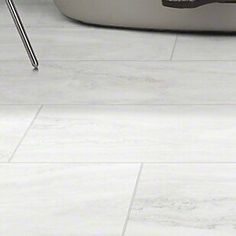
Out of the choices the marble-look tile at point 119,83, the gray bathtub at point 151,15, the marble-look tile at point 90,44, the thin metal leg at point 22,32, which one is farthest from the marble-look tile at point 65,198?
the gray bathtub at point 151,15

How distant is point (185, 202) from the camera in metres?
1.59

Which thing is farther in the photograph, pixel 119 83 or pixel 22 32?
pixel 22 32

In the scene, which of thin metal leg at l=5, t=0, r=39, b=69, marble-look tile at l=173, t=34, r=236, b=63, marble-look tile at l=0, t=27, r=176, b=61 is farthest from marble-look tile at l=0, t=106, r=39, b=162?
marble-look tile at l=173, t=34, r=236, b=63

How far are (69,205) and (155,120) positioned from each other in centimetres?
49

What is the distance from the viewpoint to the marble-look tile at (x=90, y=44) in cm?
254

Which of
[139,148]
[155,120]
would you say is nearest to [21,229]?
[139,148]

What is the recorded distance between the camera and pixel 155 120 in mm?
1998

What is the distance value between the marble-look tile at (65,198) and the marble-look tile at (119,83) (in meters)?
0.44

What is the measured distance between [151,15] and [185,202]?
49.4 inches

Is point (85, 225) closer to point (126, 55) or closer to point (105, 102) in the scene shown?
point (105, 102)

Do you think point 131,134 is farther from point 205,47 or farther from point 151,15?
point 151,15

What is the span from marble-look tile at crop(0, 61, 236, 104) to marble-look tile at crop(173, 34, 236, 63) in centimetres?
7

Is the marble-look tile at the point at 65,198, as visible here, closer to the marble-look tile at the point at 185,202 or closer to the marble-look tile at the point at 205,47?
the marble-look tile at the point at 185,202

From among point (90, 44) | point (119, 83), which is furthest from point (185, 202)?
point (90, 44)
